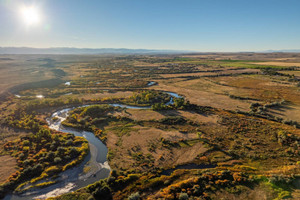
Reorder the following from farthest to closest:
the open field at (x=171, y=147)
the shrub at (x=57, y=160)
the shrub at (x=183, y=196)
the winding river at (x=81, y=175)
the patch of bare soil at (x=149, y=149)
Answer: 1. the patch of bare soil at (x=149, y=149)
2. the shrub at (x=57, y=160)
3. the open field at (x=171, y=147)
4. the winding river at (x=81, y=175)
5. the shrub at (x=183, y=196)

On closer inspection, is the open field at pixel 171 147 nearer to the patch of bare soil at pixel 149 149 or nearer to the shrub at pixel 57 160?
the shrub at pixel 57 160

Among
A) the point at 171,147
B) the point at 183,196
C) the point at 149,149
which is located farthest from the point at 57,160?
the point at 183,196

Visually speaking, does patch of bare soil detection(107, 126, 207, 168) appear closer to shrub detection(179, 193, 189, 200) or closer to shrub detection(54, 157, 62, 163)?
shrub detection(179, 193, 189, 200)

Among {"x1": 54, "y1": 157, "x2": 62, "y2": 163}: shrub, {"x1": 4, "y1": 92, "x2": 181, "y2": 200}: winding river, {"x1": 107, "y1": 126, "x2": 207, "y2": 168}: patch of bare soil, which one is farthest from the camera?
{"x1": 107, "y1": 126, "x2": 207, "y2": 168}: patch of bare soil

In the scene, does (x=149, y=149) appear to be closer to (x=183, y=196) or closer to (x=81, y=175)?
(x=183, y=196)

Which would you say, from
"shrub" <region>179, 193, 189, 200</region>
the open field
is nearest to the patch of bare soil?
the open field

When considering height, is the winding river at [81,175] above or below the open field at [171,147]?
below

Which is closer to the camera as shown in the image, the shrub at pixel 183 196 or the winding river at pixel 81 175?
the shrub at pixel 183 196

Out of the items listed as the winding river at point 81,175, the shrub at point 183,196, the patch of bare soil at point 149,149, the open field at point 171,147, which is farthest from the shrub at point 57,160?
the shrub at point 183,196

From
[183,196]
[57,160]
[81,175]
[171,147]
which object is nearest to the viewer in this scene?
[183,196]

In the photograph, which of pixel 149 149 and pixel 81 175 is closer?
pixel 81 175

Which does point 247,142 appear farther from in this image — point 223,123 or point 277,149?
point 223,123

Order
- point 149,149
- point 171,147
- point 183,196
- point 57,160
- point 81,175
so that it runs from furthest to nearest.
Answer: point 171,147 → point 149,149 → point 57,160 → point 81,175 → point 183,196
